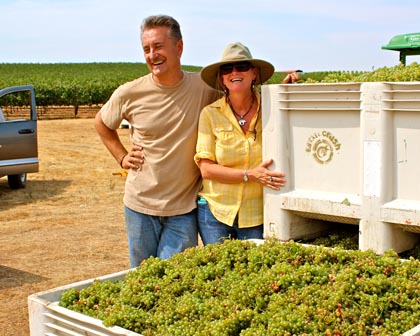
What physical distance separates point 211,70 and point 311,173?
90 centimetres

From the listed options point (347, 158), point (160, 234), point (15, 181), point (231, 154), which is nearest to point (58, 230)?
point (15, 181)

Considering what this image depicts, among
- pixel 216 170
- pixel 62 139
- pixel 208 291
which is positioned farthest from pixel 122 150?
pixel 62 139

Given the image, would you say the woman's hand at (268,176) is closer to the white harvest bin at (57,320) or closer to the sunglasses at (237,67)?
the sunglasses at (237,67)

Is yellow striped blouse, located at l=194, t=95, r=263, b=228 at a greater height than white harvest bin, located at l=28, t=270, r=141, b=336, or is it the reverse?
yellow striped blouse, located at l=194, t=95, r=263, b=228

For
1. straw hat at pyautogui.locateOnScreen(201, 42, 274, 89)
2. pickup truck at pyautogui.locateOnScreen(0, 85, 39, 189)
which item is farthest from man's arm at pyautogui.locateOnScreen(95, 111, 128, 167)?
pickup truck at pyautogui.locateOnScreen(0, 85, 39, 189)

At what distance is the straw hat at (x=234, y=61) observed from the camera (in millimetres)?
3670

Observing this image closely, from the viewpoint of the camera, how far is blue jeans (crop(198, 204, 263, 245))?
3779mm

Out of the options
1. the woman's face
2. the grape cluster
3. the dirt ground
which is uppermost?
the woman's face

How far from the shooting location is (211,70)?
3852 mm

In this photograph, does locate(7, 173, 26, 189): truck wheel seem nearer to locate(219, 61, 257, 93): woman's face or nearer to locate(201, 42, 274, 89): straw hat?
locate(201, 42, 274, 89): straw hat

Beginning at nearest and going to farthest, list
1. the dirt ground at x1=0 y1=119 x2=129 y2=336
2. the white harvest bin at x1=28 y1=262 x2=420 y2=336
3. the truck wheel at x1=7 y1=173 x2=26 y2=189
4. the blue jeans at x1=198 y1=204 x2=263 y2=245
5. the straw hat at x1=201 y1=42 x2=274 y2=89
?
1. the white harvest bin at x1=28 y1=262 x2=420 y2=336
2. the straw hat at x1=201 y1=42 x2=274 y2=89
3. the blue jeans at x1=198 y1=204 x2=263 y2=245
4. the dirt ground at x1=0 y1=119 x2=129 y2=336
5. the truck wheel at x1=7 y1=173 x2=26 y2=189

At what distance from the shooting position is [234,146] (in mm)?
3688

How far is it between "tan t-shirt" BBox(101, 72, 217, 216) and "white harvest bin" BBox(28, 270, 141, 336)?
3.51ft

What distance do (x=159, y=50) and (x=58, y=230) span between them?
588cm
